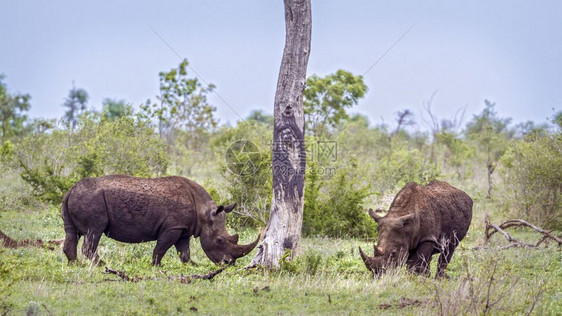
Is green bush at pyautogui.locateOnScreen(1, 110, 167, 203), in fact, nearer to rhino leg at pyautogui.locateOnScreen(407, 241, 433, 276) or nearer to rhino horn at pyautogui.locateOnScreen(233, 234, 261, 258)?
rhino horn at pyautogui.locateOnScreen(233, 234, 261, 258)

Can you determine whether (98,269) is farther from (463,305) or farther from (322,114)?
(322,114)

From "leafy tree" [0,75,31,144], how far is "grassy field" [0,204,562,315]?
37300 mm

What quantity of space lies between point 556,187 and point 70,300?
49.3ft

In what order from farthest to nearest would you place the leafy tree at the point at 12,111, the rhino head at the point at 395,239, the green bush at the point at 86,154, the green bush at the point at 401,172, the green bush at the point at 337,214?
1. the leafy tree at the point at 12,111
2. the green bush at the point at 401,172
3. the green bush at the point at 86,154
4. the green bush at the point at 337,214
5. the rhino head at the point at 395,239

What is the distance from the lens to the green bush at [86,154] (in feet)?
61.7

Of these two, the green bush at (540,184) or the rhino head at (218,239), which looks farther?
the green bush at (540,184)

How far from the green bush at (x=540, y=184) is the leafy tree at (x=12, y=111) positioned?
119 ft

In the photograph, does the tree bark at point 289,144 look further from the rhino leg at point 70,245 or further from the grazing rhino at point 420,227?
the rhino leg at point 70,245

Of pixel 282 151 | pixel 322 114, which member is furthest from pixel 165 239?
pixel 322 114

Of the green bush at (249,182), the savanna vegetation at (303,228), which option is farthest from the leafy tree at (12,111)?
the green bush at (249,182)

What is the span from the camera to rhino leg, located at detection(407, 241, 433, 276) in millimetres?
11133

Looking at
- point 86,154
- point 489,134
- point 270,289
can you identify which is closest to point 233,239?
point 270,289

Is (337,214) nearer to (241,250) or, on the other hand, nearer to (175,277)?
(241,250)

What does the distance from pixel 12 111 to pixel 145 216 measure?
46.5 metres
